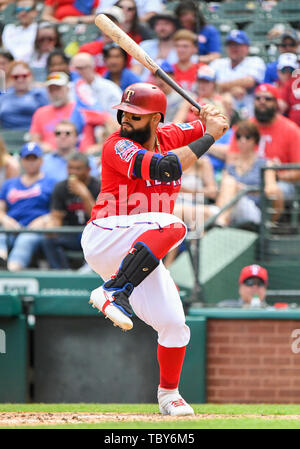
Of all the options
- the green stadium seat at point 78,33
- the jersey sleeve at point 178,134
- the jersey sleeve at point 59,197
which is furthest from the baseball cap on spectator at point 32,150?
the jersey sleeve at point 178,134

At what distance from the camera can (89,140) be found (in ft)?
26.9

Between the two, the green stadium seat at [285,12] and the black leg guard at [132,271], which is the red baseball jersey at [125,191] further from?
the green stadium seat at [285,12]

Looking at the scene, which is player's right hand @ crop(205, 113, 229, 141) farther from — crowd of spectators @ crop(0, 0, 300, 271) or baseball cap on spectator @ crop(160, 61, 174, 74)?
baseball cap on spectator @ crop(160, 61, 174, 74)

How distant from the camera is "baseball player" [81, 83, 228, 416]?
415cm

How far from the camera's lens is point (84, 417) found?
4.45 meters

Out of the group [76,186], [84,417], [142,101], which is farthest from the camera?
[76,186]

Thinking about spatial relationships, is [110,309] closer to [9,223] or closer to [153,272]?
[153,272]

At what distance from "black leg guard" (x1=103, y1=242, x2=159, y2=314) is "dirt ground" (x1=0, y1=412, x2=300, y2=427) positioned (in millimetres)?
625

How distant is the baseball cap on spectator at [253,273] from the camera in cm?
667

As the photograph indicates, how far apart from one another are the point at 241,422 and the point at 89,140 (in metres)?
4.52

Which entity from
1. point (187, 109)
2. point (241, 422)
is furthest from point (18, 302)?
point (241, 422)

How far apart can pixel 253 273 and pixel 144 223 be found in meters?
2.57

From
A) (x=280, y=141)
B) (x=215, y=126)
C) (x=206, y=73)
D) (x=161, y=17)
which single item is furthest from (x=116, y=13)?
(x=215, y=126)

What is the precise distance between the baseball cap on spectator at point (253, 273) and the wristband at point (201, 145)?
241 centimetres
